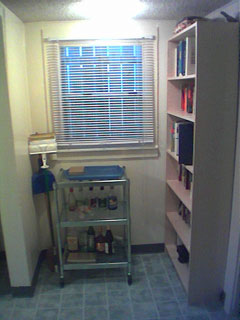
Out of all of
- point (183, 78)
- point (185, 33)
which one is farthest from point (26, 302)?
point (185, 33)

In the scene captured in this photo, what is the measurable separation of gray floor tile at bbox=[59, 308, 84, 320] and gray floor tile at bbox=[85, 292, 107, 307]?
0.09 m

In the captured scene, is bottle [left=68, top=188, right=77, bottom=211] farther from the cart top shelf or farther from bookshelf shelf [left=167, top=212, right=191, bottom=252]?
bookshelf shelf [left=167, top=212, right=191, bottom=252]

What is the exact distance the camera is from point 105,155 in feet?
9.13

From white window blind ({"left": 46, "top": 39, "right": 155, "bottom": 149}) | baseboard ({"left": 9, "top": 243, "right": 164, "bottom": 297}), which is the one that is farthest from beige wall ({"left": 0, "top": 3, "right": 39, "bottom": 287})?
white window blind ({"left": 46, "top": 39, "right": 155, "bottom": 149})

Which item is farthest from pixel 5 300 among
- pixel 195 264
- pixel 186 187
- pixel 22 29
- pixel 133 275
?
pixel 22 29

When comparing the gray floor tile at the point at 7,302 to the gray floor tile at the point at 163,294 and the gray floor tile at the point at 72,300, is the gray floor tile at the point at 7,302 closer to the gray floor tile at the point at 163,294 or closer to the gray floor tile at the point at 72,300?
the gray floor tile at the point at 72,300

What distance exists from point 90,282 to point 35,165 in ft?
3.82

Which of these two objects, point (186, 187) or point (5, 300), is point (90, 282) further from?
point (186, 187)

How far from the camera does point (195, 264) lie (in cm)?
221

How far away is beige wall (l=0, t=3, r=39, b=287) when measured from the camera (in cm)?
208

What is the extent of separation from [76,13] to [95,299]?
2.26 m

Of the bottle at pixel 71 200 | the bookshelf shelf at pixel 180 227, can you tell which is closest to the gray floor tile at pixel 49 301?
the bottle at pixel 71 200

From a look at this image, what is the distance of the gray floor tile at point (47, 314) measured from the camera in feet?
7.28

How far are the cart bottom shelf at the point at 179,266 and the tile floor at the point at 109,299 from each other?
0.28 feet
